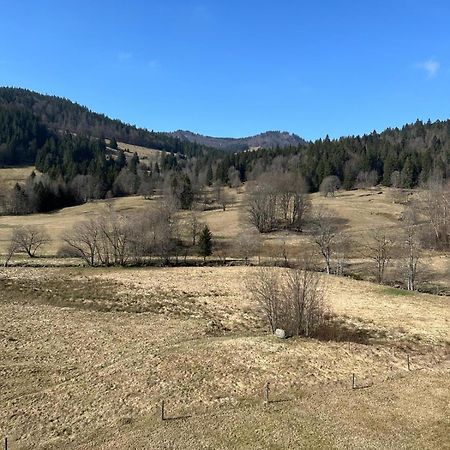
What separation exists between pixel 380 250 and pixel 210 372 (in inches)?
1628

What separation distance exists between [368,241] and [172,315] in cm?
4761

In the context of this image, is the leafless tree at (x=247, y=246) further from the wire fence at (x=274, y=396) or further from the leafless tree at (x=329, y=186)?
the leafless tree at (x=329, y=186)

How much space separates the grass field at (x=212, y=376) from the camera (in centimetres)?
1717

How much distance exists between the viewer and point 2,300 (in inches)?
1591

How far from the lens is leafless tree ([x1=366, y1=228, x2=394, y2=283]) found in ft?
178

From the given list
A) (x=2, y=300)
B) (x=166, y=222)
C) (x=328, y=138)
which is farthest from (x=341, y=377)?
(x=328, y=138)

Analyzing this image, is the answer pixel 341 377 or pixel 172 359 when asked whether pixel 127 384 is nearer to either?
pixel 172 359

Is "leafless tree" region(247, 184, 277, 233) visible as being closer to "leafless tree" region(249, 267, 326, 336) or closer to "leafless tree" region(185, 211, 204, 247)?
"leafless tree" region(185, 211, 204, 247)

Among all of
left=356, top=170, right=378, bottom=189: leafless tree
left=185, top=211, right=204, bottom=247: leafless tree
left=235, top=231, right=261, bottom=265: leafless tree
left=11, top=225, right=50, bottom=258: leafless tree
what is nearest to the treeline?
left=356, top=170, right=378, bottom=189: leafless tree

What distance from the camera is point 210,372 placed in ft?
76.2

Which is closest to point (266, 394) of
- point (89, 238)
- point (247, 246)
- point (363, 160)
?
point (247, 246)

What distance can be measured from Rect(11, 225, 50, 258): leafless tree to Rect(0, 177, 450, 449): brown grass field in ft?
70.7

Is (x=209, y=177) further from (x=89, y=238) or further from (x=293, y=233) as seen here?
(x=89, y=238)

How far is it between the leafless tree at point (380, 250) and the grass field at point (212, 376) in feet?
43.7
